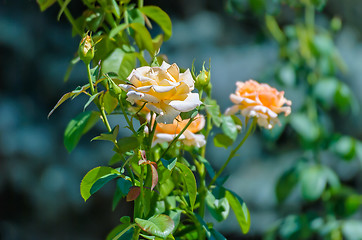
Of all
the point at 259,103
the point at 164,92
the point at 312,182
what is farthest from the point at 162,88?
the point at 312,182

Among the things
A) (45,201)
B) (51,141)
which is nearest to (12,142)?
(51,141)

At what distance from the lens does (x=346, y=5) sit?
2039 millimetres

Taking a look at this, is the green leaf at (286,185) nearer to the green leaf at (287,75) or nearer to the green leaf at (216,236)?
the green leaf at (287,75)

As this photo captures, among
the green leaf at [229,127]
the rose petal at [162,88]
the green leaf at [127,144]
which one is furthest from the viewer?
the green leaf at [229,127]

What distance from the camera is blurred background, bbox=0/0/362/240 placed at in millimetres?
1761

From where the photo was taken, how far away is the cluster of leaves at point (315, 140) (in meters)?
1.55

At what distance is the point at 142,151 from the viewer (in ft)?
1.78

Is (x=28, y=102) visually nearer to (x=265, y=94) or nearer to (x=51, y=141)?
(x=51, y=141)

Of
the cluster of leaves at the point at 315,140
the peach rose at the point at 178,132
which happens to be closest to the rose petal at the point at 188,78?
the peach rose at the point at 178,132

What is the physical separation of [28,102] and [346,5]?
1.44 metres

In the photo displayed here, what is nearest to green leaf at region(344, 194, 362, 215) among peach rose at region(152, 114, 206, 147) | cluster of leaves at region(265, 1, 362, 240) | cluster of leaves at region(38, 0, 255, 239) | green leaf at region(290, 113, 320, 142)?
cluster of leaves at region(265, 1, 362, 240)

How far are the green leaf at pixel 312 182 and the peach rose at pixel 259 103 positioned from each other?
34.1 inches

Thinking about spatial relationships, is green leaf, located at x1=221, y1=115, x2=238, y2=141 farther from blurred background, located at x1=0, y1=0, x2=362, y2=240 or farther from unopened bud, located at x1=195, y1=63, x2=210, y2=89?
blurred background, located at x1=0, y1=0, x2=362, y2=240

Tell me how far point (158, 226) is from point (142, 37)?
361 millimetres
